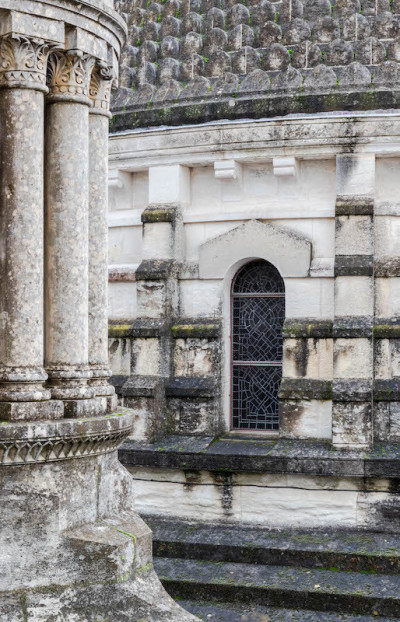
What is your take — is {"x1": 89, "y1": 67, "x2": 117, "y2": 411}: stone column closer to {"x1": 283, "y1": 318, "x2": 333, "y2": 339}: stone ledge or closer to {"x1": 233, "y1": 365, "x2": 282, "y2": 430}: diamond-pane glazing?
{"x1": 283, "y1": 318, "x2": 333, "y2": 339}: stone ledge

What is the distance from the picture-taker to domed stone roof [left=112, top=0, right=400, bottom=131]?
39.6 feet

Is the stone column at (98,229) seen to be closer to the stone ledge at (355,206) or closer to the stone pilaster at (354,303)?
the stone pilaster at (354,303)

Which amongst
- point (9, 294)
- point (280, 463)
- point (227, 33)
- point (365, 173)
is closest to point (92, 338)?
point (9, 294)

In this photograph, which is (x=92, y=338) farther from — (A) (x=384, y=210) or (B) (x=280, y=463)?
(A) (x=384, y=210)

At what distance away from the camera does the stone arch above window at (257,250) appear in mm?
12281

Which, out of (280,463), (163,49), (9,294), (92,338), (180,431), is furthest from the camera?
(163,49)

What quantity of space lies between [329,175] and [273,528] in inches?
183

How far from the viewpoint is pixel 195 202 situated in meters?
13.0

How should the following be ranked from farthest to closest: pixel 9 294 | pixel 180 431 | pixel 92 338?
pixel 180 431 → pixel 92 338 → pixel 9 294

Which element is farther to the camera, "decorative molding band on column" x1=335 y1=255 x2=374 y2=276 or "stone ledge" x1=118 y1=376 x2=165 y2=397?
"stone ledge" x1=118 y1=376 x2=165 y2=397

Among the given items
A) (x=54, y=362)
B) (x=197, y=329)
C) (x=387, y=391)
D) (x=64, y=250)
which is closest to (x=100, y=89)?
(x=64, y=250)

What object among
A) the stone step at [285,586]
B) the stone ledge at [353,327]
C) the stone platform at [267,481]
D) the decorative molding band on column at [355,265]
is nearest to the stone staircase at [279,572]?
the stone step at [285,586]

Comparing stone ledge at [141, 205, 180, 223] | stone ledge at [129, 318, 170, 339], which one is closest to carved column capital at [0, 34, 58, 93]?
stone ledge at [141, 205, 180, 223]

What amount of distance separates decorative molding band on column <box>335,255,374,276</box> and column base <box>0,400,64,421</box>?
5.66 metres
